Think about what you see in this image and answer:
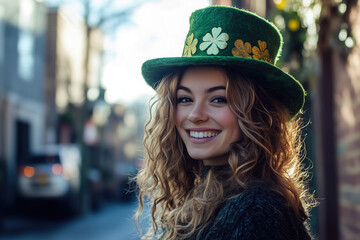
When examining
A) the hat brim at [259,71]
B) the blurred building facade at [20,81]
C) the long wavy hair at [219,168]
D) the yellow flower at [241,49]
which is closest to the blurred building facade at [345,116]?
the long wavy hair at [219,168]

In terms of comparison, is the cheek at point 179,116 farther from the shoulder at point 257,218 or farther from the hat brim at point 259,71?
the shoulder at point 257,218

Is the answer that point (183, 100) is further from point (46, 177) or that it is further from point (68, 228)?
point (46, 177)

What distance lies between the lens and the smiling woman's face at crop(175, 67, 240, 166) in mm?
1854

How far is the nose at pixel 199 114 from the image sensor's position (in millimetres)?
1883

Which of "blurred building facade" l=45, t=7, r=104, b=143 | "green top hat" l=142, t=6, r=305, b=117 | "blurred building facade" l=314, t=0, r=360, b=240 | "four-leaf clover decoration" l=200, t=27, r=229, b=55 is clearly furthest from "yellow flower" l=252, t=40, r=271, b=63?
"blurred building facade" l=45, t=7, r=104, b=143

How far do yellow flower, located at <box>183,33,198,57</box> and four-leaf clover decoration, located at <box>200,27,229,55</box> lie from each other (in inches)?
2.0

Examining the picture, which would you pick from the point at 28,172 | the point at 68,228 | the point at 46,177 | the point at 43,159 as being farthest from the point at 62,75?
the point at 68,228

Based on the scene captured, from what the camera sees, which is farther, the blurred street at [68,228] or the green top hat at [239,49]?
the blurred street at [68,228]

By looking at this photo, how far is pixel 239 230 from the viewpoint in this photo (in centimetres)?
150

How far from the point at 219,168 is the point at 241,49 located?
1.51 feet

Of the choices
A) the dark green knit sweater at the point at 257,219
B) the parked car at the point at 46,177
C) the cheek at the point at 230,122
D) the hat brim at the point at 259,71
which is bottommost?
the parked car at the point at 46,177

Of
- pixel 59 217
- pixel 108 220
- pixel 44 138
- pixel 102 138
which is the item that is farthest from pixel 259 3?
pixel 102 138

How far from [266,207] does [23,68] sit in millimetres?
17947

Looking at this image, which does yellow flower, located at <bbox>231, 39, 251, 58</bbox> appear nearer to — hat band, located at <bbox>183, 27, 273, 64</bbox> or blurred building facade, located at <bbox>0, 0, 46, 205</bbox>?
hat band, located at <bbox>183, 27, 273, 64</bbox>
